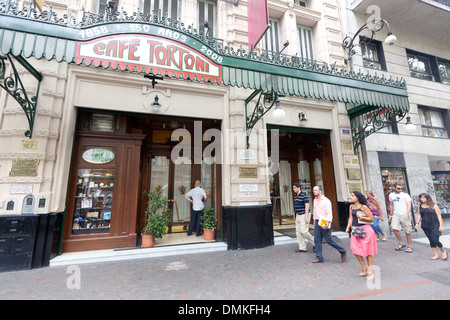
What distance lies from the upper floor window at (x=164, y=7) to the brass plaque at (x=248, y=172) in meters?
5.88

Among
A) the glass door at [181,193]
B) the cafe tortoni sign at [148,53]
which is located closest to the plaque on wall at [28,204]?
the cafe tortoni sign at [148,53]

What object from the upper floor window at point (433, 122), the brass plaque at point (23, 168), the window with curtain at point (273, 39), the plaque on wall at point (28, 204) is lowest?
the plaque on wall at point (28, 204)

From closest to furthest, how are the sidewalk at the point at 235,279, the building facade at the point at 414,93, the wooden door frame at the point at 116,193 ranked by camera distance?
the sidewalk at the point at 235,279, the wooden door frame at the point at 116,193, the building facade at the point at 414,93

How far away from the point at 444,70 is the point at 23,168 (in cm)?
1852

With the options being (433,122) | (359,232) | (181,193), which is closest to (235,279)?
(359,232)

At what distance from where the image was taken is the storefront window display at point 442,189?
9383 millimetres

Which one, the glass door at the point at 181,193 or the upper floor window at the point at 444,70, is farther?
the upper floor window at the point at 444,70

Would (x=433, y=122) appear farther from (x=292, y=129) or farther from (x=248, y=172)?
(x=248, y=172)

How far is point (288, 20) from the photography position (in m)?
8.15

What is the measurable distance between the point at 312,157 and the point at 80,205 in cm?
889

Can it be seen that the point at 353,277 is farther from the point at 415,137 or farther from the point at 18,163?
the point at 415,137

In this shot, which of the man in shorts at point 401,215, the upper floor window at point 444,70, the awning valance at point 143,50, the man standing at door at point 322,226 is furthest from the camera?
the upper floor window at point 444,70

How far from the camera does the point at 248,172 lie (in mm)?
6250

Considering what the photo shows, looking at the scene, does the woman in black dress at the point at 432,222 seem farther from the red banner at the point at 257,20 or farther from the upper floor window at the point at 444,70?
the upper floor window at the point at 444,70
